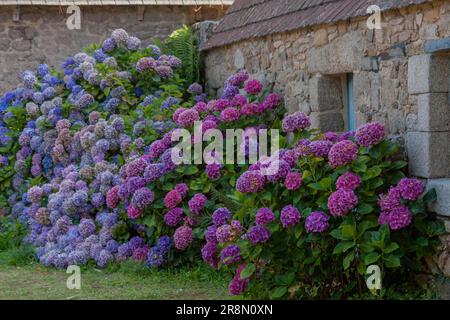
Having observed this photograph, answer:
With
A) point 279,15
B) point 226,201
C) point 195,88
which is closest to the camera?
point 226,201

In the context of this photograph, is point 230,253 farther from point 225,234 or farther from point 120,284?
point 120,284

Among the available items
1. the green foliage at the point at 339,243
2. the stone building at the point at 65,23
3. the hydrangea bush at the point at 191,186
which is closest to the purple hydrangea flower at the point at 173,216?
the hydrangea bush at the point at 191,186

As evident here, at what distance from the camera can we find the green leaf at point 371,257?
233 inches

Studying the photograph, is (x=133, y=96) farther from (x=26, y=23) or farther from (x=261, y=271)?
(x=261, y=271)

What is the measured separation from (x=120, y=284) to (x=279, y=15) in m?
3.32

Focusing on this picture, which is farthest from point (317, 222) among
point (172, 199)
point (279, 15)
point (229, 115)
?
point (279, 15)

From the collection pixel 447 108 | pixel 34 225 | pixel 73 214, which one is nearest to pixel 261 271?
pixel 447 108

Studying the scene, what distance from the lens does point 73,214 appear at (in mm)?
9211

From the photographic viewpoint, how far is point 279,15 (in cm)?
880

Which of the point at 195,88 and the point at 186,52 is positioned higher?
the point at 186,52

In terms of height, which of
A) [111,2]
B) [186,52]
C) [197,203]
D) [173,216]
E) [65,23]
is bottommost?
[173,216]

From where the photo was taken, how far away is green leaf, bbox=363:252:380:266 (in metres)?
5.92

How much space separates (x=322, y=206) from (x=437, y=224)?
86 centimetres

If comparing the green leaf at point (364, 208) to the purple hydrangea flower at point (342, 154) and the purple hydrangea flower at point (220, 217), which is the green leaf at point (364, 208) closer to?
the purple hydrangea flower at point (342, 154)
